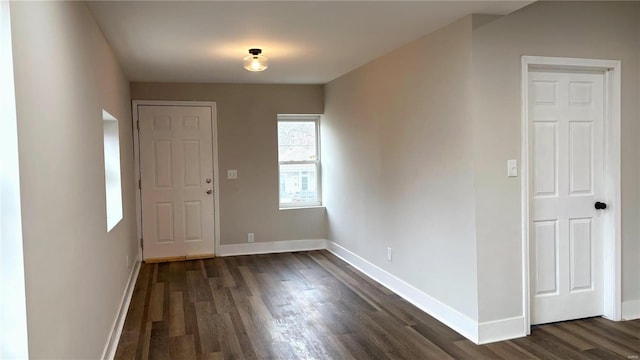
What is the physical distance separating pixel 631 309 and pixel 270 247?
4.07m

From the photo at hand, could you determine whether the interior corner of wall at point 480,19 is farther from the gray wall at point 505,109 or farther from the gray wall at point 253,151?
the gray wall at point 253,151

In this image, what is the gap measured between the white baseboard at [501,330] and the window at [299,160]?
359cm

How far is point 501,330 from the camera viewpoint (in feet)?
10.8

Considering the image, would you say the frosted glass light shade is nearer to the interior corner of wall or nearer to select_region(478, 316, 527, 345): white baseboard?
the interior corner of wall

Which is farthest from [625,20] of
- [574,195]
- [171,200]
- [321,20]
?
[171,200]

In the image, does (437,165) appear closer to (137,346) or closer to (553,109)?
(553,109)

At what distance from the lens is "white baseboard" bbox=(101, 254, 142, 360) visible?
3039 millimetres

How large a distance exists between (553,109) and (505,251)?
1.11 m

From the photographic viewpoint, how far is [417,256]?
4004mm

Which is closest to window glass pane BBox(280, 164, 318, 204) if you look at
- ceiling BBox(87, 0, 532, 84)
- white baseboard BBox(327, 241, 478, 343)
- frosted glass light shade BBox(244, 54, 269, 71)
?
white baseboard BBox(327, 241, 478, 343)

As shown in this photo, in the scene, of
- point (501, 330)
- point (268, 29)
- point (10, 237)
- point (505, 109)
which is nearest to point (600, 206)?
point (505, 109)

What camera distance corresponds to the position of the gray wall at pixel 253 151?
20.0ft

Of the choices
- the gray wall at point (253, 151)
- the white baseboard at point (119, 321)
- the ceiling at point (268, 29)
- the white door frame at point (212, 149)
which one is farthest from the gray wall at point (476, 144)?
the white door frame at point (212, 149)

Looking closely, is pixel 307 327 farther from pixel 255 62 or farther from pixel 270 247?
pixel 270 247
